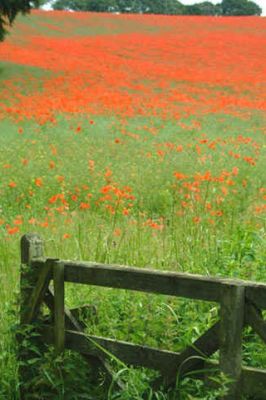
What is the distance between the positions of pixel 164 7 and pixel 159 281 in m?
69.6

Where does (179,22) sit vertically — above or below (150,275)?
above

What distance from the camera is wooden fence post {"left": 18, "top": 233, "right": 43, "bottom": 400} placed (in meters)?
4.52

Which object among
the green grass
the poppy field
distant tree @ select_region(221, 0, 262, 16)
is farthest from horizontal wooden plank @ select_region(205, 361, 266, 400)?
distant tree @ select_region(221, 0, 262, 16)

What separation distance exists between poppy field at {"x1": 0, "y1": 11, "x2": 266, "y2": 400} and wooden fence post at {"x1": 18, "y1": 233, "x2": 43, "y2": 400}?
8 centimetres

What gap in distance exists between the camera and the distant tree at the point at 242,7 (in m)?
68.4

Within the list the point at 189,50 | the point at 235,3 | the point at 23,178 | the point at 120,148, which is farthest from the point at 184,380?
the point at 235,3

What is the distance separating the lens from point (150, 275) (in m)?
3.91

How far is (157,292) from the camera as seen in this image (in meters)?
3.88

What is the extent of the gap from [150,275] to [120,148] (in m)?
9.19

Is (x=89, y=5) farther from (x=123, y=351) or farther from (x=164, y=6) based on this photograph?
(x=123, y=351)

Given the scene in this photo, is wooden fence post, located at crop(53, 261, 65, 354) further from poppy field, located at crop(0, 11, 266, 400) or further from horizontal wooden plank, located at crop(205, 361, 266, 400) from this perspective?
horizontal wooden plank, located at crop(205, 361, 266, 400)

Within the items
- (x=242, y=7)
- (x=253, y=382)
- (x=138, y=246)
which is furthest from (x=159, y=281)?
(x=242, y=7)

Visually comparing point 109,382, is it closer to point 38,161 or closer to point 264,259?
point 264,259

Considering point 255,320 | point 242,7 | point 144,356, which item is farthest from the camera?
point 242,7
